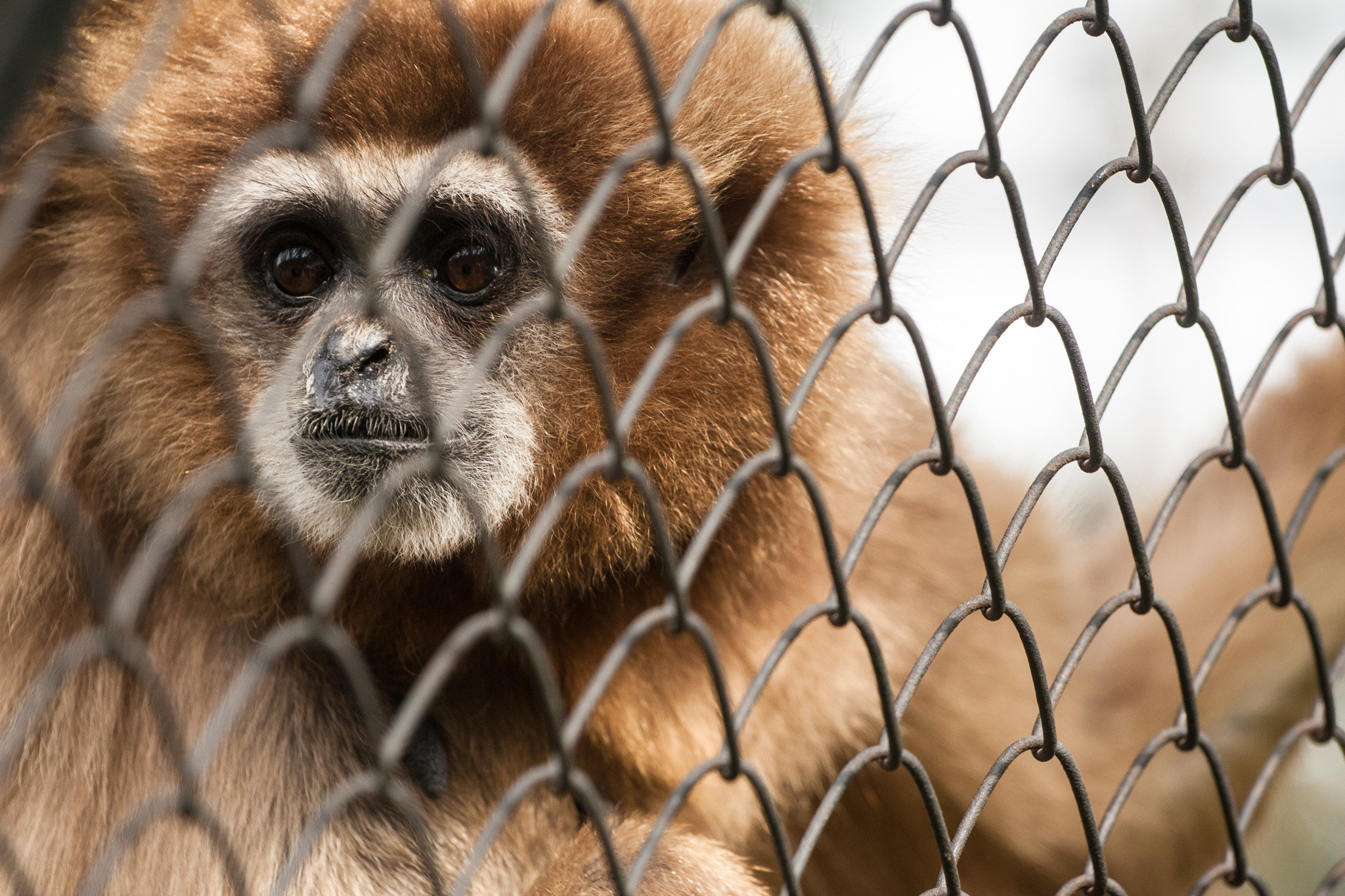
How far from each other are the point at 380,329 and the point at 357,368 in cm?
8

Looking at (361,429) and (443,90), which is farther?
(443,90)

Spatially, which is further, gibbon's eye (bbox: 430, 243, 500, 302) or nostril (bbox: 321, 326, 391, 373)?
gibbon's eye (bbox: 430, 243, 500, 302)

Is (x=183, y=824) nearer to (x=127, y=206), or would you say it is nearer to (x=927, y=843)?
(x=127, y=206)

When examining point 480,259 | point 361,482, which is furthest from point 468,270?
point 361,482

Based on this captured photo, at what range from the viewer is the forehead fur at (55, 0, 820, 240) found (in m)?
2.13

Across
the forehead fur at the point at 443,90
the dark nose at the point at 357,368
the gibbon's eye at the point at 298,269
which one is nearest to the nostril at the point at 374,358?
the dark nose at the point at 357,368

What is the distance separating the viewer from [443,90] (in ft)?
7.38

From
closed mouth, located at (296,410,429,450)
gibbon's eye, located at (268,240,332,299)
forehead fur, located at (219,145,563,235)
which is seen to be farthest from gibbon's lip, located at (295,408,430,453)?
forehead fur, located at (219,145,563,235)

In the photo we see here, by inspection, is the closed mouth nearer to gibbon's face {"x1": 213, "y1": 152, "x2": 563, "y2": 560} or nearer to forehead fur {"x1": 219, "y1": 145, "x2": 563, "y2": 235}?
gibbon's face {"x1": 213, "y1": 152, "x2": 563, "y2": 560}

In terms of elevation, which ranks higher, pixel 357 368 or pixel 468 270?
pixel 468 270

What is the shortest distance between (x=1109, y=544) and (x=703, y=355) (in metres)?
2.19

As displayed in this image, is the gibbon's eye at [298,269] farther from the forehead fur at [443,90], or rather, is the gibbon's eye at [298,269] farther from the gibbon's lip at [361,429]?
the gibbon's lip at [361,429]

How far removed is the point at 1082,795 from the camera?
1.65m

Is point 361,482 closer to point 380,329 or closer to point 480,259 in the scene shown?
point 380,329
